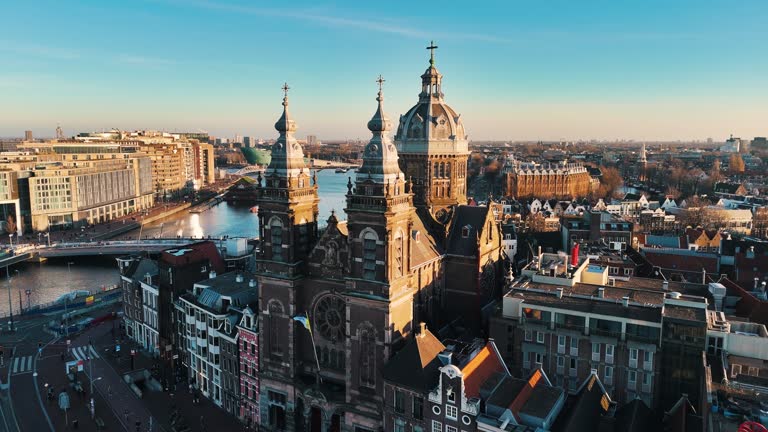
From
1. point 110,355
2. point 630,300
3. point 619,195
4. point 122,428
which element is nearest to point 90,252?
point 110,355

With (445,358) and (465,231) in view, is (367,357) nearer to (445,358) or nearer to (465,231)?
(445,358)

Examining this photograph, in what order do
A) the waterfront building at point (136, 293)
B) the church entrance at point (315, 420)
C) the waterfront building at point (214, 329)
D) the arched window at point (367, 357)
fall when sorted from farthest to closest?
the waterfront building at point (136, 293)
the waterfront building at point (214, 329)
the church entrance at point (315, 420)
the arched window at point (367, 357)

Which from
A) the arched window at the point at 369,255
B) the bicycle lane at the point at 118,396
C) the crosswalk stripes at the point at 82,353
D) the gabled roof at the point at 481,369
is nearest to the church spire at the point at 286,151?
the arched window at the point at 369,255

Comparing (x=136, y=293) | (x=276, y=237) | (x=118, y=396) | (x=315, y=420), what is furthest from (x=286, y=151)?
(x=136, y=293)

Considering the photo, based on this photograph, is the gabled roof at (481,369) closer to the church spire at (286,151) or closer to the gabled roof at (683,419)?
the gabled roof at (683,419)

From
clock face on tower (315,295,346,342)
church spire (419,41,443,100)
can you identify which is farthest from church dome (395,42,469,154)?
clock face on tower (315,295,346,342)

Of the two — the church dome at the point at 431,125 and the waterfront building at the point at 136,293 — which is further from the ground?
the church dome at the point at 431,125

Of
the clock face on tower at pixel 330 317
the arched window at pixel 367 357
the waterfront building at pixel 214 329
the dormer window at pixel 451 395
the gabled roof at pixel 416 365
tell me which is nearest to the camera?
the dormer window at pixel 451 395

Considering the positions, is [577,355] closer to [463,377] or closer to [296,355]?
[463,377]
